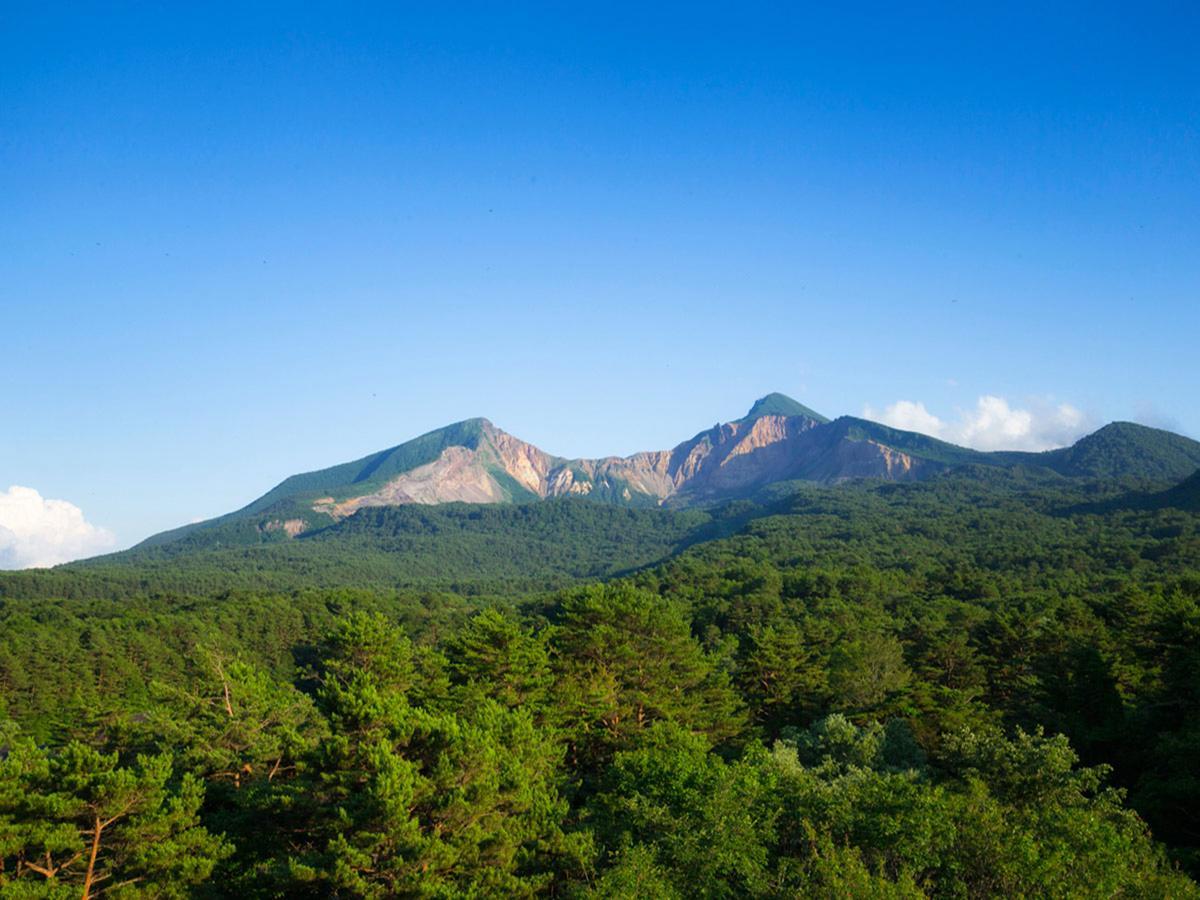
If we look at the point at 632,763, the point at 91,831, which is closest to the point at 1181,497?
the point at 632,763

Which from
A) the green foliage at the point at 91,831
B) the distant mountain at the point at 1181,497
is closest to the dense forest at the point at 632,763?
the green foliage at the point at 91,831

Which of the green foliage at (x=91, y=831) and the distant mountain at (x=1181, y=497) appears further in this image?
the distant mountain at (x=1181, y=497)

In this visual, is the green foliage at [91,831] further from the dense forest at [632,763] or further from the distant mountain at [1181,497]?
the distant mountain at [1181,497]

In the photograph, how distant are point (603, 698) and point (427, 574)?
575 feet

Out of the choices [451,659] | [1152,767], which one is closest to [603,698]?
[451,659]

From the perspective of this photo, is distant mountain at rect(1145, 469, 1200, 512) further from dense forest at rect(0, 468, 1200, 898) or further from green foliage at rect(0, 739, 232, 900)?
green foliage at rect(0, 739, 232, 900)

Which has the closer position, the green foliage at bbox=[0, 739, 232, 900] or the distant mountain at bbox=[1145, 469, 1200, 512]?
the green foliage at bbox=[0, 739, 232, 900]

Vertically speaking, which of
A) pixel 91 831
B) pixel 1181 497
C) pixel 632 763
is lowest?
pixel 632 763

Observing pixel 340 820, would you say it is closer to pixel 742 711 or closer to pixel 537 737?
pixel 537 737

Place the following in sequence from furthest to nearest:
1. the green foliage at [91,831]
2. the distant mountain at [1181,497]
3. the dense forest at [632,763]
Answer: the distant mountain at [1181,497], the green foliage at [91,831], the dense forest at [632,763]

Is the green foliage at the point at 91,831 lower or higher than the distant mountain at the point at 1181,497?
lower

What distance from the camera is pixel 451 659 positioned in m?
35.1

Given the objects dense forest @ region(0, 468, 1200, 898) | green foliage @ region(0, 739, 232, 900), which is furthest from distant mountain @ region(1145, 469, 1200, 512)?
green foliage @ region(0, 739, 232, 900)

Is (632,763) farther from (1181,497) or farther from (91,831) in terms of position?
(1181,497)
